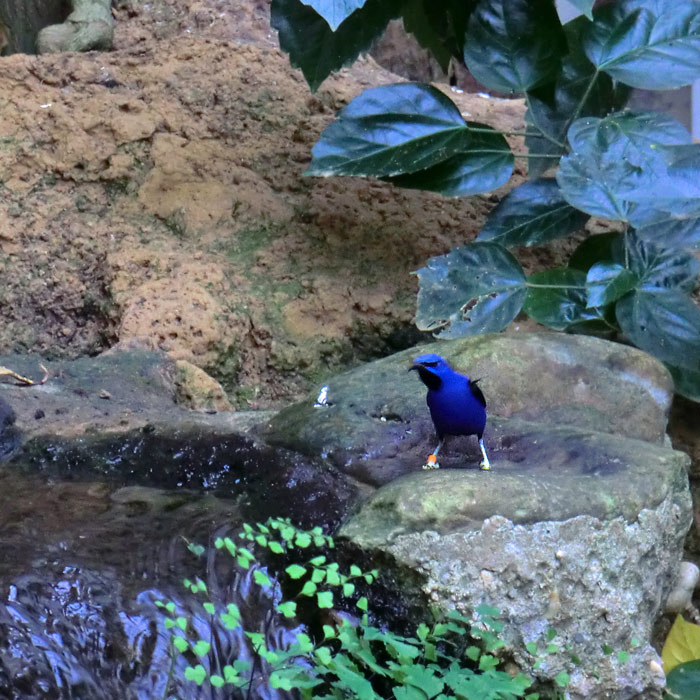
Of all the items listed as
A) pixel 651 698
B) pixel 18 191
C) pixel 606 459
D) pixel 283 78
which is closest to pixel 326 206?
pixel 283 78

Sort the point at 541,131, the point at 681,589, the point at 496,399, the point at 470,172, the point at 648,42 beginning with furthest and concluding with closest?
the point at 541,131 → the point at 470,172 → the point at 648,42 → the point at 496,399 → the point at 681,589

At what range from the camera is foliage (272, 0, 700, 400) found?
319 centimetres

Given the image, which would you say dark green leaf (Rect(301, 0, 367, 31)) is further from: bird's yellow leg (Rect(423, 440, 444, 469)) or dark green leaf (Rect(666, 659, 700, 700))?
dark green leaf (Rect(666, 659, 700, 700))

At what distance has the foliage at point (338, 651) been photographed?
163cm

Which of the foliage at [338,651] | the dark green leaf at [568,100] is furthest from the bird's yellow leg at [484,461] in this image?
the dark green leaf at [568,100]

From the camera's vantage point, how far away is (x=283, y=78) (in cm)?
465

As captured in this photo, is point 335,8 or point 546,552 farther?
point 335,8

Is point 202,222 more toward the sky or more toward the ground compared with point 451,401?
more toward the ground

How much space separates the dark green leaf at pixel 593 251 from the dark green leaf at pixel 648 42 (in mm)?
659

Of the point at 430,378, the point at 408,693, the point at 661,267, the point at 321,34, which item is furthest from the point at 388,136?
the point at 408,693

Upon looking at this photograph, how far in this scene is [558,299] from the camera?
3354 mm

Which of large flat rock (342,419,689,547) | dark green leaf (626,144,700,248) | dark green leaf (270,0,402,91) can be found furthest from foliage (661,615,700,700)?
dark green leaf (270,0,402,91)

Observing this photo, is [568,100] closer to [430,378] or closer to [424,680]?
[430,378]

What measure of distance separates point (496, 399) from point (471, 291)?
0.56 metres
